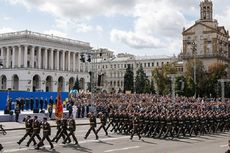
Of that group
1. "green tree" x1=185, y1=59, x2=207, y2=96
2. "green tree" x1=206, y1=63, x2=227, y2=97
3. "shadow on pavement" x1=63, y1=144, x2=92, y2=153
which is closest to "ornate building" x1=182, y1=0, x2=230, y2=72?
"green tree" x1=185, y1=59, x2=207, y2=96

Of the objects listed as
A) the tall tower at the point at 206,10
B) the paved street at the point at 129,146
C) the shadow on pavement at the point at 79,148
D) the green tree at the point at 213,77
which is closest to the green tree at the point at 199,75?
the green tree at the point at 213,77

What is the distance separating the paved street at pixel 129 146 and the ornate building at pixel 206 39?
75567mm

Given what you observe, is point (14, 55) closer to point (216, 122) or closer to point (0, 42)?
point (0, 42)

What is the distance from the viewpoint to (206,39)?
325ft

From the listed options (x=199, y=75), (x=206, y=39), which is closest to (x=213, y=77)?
(x=199, y=75)

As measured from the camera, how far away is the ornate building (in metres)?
98.1

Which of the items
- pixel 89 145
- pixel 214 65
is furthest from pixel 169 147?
pixel 214 65

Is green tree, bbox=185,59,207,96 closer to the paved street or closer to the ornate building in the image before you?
the ornate building

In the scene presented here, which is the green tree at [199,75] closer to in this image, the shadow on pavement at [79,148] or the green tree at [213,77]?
the green tree at [213,77]

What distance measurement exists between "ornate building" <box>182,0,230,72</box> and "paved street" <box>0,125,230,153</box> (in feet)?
248

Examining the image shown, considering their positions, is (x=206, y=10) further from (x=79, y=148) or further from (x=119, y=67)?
(x=79, y=148)

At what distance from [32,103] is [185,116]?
2126cm

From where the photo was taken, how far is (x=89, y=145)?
20.7 m

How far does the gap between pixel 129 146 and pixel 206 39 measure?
3270 inches
